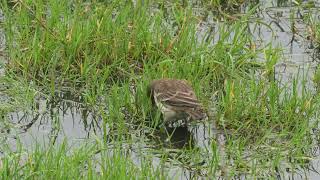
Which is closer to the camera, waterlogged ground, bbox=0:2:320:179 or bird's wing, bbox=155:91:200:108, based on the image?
waterlogged ground, bbox=0:2:320:179

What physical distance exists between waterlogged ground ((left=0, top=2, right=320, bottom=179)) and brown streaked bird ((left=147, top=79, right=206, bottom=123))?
163 mm

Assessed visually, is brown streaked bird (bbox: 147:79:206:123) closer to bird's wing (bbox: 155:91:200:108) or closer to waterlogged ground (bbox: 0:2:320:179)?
bird's wing (bbox: 155:91:200:108)

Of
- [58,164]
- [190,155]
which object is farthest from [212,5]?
[58,164]

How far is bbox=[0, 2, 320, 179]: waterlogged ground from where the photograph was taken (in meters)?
6.34

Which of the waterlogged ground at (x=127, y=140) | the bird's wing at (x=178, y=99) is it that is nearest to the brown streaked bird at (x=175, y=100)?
the bird's wing at (x=178, y=99)

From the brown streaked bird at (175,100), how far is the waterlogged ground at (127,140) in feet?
0.53

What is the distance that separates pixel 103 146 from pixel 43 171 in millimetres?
703

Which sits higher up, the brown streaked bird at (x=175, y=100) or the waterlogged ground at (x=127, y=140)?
the brown streaked bird at (x=175, y=100)

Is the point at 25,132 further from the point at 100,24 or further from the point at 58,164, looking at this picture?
the point at 100,24

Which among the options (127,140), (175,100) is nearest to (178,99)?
(175,100)

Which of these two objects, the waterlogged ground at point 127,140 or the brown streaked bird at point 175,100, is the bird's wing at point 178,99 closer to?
the brown streaked bird at point 175,100

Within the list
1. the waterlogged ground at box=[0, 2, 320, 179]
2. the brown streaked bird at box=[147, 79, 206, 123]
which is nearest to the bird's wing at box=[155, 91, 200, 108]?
the brown streaked bird at box=[147, 79, 206, 123]

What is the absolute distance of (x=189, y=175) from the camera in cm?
674

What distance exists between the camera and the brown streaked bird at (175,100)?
7.30 metres
